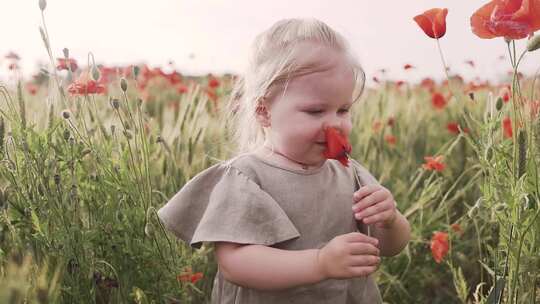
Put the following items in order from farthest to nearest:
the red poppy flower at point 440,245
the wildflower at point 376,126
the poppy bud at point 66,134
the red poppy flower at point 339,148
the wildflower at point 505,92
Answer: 1. the wildflower at point 376,126
2. the red poppy flower at point 440,245
3. the wildflower at point 505,92
4. the poppy bud at point 66,134
5. the red poppy flower at point 339,148

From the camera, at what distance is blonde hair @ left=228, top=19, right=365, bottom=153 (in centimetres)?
159

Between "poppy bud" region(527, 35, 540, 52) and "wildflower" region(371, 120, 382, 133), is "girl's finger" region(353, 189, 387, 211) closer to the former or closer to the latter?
"poppy bud" region(527, 35, 540, 52)

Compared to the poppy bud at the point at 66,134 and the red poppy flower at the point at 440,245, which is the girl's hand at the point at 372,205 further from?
the poppy bud at the point at 66,134

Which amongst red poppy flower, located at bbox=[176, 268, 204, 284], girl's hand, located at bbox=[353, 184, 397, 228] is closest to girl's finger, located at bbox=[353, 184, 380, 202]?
girl's hand, located at bbox=[353, 184, 397, 228]

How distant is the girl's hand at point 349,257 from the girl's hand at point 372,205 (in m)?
0.09

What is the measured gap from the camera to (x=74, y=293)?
172 centimetres

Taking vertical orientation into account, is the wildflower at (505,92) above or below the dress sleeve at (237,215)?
above

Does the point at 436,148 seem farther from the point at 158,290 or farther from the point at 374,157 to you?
the point at 158,290

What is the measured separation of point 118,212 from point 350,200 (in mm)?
576

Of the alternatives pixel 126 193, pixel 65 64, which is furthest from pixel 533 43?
pixel 65 64

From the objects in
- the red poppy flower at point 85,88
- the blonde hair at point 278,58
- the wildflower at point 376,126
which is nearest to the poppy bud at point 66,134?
the red poppy flower at point 85,88

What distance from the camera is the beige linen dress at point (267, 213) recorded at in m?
1.58

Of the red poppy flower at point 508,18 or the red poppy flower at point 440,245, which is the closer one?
the red poppy flower at point 508,18

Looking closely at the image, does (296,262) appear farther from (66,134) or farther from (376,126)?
(376,126)
